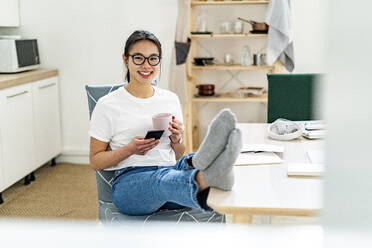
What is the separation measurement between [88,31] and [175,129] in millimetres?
2303

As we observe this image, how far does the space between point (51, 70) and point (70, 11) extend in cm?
48

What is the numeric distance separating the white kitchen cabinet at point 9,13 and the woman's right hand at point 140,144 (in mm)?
2277

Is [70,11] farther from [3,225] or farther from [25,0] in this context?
[3,225]

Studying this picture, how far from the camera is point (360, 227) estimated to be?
6.6 inches

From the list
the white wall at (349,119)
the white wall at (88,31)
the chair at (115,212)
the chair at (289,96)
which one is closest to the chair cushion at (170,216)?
the chair at (115,212)

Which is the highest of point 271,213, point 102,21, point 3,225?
point 102,21

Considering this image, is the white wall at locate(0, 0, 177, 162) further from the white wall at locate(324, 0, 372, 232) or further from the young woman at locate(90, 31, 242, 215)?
the white wall at locate(324, 0, 372, 232)

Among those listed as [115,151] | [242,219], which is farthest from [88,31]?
[242,219]

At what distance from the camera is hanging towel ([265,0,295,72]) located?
3.57 meters

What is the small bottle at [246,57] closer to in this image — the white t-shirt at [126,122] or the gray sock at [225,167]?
the white t-shirt at [126,122]

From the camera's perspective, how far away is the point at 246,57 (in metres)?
3.82

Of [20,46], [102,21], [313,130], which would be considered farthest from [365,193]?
[102,21]

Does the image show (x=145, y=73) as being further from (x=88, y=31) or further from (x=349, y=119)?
(x=88, y=31)

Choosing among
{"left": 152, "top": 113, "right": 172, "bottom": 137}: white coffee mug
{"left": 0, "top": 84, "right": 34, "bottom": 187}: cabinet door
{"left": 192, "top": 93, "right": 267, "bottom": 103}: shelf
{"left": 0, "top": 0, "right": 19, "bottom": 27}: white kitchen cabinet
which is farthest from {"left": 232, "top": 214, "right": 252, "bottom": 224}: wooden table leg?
{"left": 0, "top": 0, "right": 19, "bottom": 27}: white kitchen cabinet
